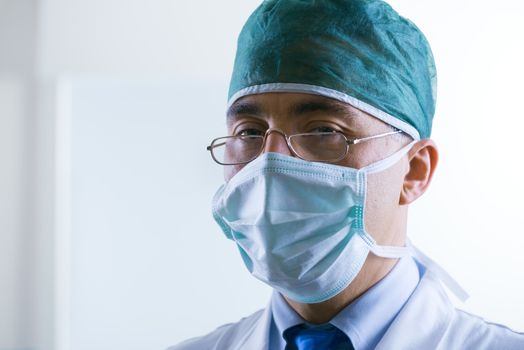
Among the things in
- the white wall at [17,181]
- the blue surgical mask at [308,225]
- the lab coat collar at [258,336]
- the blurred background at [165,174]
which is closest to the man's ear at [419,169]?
the blue surgical mask at [308,225]

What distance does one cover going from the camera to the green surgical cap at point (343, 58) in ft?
3.90

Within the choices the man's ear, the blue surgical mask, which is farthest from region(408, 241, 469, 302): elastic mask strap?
the blue surgical mask

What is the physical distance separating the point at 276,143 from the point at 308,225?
0.17m

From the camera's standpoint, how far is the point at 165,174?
2359 millimetres

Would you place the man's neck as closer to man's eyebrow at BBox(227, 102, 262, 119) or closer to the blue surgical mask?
the blue surgical mask

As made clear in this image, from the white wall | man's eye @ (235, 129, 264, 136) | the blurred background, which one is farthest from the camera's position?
the white wall

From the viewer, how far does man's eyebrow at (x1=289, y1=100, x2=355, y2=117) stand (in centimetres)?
117

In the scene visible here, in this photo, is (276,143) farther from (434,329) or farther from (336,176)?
(434,329)

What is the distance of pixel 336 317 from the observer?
121cm

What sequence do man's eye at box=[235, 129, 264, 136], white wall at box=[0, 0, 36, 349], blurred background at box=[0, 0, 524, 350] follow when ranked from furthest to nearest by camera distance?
white wall at box=[0, 0, 36, 349] → blurred background at box=[0, 0, 524, 350] → man's eye at box=[235, 129, 264, 136]

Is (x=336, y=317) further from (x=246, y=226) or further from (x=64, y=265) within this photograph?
(x=64, y=265)

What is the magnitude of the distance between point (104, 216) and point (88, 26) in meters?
0.76

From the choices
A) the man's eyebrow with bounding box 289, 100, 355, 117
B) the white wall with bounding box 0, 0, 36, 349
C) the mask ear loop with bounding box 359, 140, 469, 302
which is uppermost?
the man's eyebrow with bounding box 289, 100, 355, 117

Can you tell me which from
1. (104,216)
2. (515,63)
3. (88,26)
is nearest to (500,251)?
(515,63)
